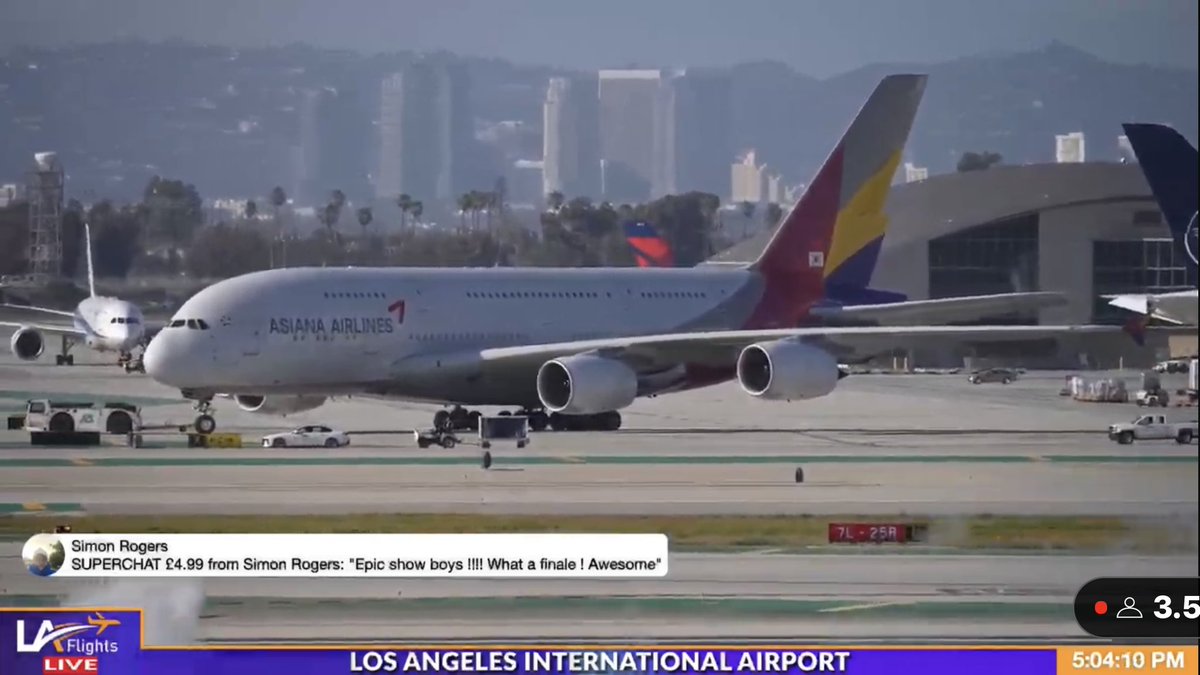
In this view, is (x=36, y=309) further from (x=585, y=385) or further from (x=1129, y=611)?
(x=1129, y=611)

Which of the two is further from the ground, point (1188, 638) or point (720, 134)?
point (720, 134)

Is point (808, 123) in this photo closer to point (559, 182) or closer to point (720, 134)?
point (720, 134)

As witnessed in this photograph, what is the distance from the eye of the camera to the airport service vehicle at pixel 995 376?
5866cm

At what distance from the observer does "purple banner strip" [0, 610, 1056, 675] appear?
14938mm

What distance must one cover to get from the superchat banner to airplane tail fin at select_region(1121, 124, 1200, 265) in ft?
22.7

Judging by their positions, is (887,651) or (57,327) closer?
(887,651)

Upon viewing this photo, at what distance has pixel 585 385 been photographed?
38.9 meters

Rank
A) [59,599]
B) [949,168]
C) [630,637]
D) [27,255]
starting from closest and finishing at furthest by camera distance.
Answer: [630,637] → [59,599] → [27,255] → [949,168]

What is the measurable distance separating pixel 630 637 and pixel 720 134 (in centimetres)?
4152

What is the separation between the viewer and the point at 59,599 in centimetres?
1803

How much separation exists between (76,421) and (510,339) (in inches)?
378

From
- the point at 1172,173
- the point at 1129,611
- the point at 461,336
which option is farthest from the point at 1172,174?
the point at 461,336

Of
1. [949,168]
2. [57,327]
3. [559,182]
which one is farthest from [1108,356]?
[57,327]

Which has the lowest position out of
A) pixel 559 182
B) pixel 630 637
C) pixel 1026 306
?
pixel 630 637
